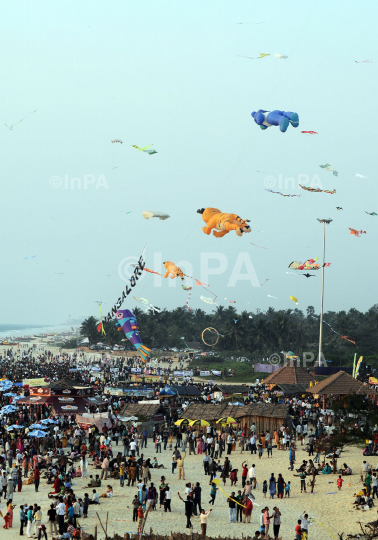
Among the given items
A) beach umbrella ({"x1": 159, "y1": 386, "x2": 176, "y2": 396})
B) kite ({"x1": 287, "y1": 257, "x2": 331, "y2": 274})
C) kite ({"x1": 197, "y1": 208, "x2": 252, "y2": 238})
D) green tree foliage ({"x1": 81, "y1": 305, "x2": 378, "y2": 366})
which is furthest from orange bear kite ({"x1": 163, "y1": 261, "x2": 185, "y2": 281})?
green tree foliage ({"x1": 81, "y1": 305, "x2": 378, "y2": 366})

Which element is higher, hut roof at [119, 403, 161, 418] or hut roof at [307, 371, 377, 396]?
hut roof at [307, 371, 377, 396]

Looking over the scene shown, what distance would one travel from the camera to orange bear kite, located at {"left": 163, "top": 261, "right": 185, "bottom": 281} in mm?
37344

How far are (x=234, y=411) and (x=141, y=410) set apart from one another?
192 inches

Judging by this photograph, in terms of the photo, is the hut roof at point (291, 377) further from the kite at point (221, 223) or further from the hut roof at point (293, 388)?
the kite at point (221, 223)

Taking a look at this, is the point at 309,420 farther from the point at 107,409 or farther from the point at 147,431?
the point at 107,409

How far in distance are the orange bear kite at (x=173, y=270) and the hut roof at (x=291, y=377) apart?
10.9m

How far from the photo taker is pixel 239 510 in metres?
17.7

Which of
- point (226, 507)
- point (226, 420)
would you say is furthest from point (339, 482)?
point (226, 420)

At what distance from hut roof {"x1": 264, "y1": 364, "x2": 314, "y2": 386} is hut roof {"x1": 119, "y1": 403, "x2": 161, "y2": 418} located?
13210 mm

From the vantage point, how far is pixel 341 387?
115ft

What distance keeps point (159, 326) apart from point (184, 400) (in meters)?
73.8

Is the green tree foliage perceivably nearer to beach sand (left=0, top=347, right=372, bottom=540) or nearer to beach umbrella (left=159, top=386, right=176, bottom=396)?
beach umbrella (left=159, top=386, right=176, bottom=396)

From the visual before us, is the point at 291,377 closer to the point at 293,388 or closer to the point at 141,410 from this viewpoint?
the point at 293,388

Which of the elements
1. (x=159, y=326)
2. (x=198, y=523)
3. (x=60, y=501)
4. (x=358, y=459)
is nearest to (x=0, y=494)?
(x=60, y=501)
